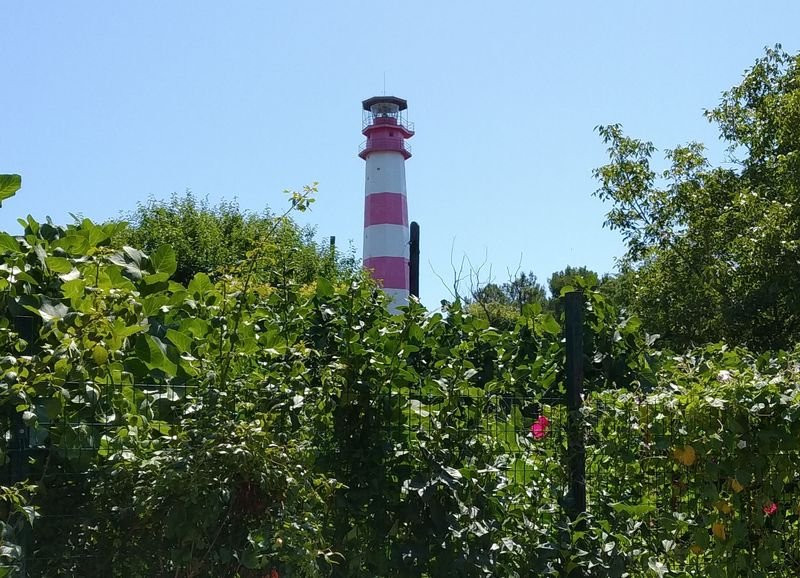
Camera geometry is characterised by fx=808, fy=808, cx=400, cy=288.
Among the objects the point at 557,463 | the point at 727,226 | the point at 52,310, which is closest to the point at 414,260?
the point at 727,226

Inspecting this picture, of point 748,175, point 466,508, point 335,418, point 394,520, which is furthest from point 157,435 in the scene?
point 748,175

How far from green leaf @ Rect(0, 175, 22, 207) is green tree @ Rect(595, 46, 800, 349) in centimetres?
890

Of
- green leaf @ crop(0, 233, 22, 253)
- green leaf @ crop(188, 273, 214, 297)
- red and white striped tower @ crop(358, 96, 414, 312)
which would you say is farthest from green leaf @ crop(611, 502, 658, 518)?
red and white striped tower @ crop(358, 96, 414, 312)

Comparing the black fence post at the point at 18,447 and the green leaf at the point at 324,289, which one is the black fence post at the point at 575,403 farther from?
the black fence post at the point at 18,447

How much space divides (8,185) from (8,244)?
8.4 inches

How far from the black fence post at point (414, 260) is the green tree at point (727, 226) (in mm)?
3368

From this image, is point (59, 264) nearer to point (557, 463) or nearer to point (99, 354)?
point (99, 354)

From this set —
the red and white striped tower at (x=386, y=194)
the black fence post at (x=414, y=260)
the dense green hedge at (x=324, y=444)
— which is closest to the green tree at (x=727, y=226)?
the black fence post at (x=414, y=260)

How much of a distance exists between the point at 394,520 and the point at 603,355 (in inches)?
51.2

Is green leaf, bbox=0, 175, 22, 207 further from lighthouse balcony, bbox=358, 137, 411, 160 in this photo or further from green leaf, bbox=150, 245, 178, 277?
lighthouse balcony, bbox=358, 137, 411, 160

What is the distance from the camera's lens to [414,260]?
14344mm

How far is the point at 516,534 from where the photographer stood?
3.04 meters

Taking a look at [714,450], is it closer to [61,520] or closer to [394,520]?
[394,520]

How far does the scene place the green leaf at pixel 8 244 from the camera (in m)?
2.79
